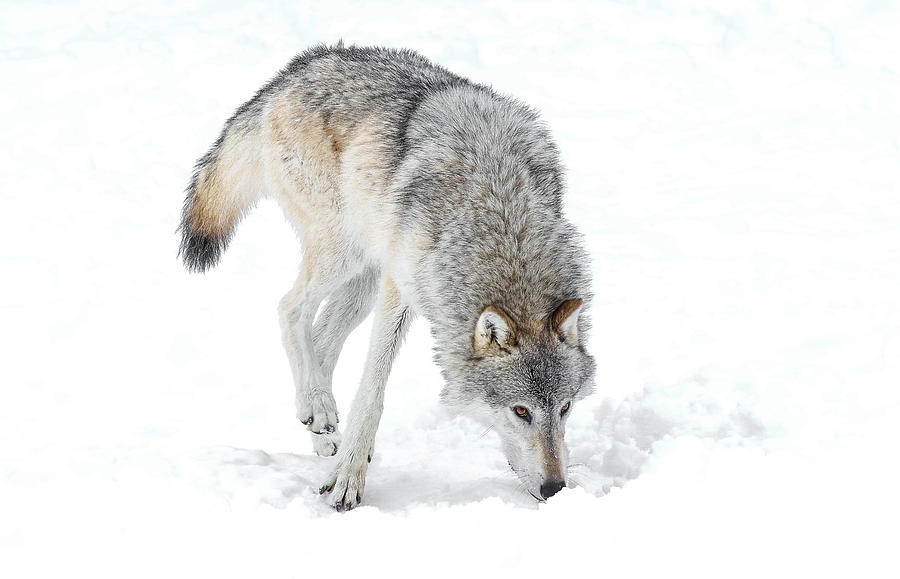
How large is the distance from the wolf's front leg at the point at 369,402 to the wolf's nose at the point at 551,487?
91 cm

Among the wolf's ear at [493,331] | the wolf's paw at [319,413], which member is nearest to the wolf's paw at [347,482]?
the wolf's paw at [319,413]

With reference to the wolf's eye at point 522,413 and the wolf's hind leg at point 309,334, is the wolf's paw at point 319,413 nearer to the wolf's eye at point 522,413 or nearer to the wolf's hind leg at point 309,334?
the wolf's hind leg at point 309,334

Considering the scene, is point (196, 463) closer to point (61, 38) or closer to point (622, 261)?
→ point (622, 261)

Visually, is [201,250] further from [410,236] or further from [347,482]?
[347,482]

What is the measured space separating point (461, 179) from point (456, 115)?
49 centimetres

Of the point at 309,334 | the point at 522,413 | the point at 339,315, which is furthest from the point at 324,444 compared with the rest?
the point at 522,413

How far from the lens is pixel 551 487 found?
4.02m

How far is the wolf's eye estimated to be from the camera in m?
4.08

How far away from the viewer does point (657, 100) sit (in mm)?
10562

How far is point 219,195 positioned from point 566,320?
257 cm

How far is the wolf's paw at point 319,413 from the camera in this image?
16.6 feet

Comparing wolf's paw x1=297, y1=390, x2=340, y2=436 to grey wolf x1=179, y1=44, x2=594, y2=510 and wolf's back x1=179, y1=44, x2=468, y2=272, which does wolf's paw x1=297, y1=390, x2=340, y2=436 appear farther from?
wolf's back x1=179, y1=44, x2=468, y2=272

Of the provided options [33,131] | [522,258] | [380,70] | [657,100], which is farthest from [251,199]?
[657,100]

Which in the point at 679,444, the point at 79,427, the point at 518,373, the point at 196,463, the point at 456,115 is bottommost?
the point at 79,427
